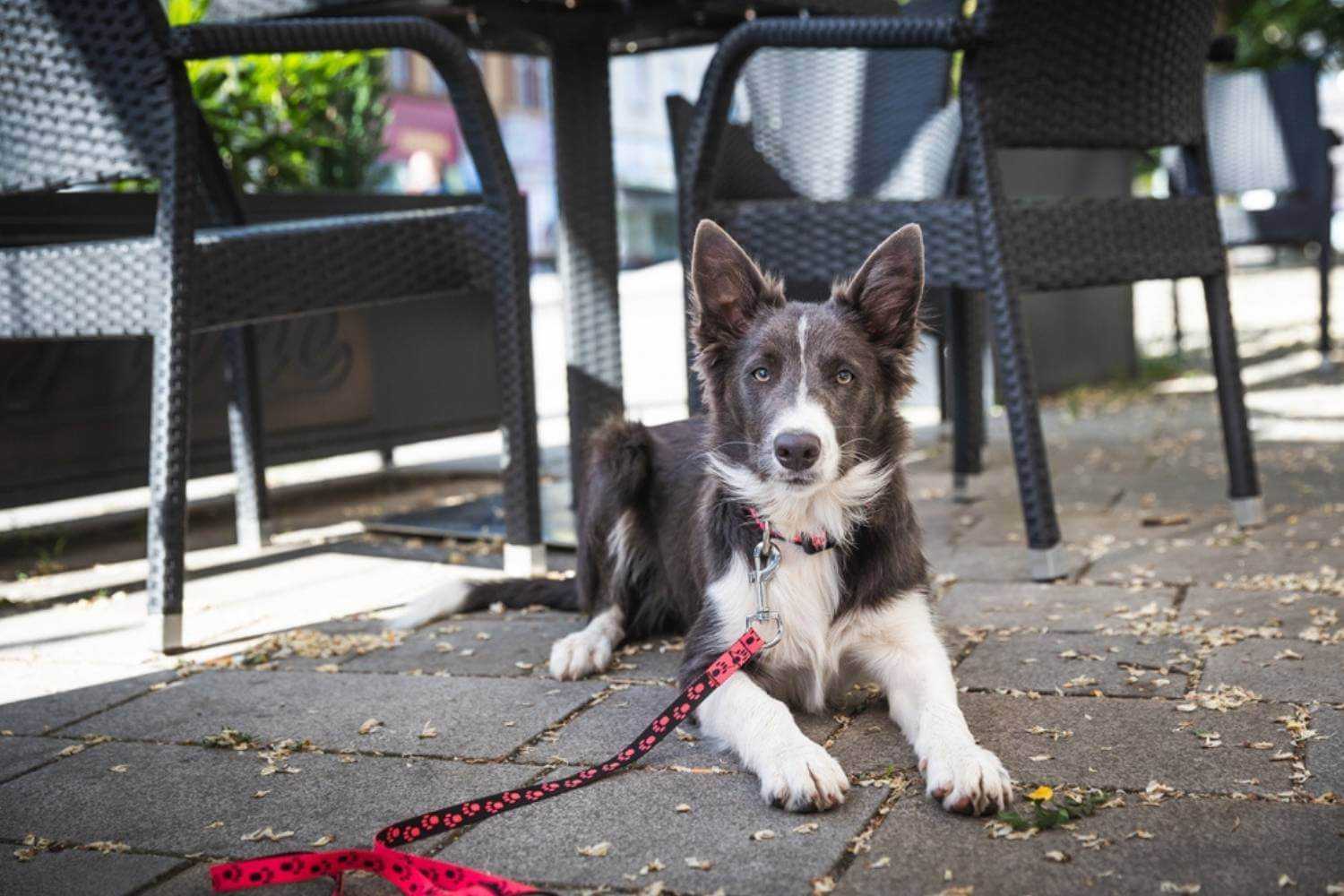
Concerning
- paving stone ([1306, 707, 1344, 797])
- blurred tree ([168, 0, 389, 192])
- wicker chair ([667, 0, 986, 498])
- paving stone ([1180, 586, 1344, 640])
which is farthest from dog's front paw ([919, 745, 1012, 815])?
blurred tree ([168, 0, 389, 192])

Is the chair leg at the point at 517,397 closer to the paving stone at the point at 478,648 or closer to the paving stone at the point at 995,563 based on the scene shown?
the paving stone at the point at 478,648

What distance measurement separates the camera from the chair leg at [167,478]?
125 inches

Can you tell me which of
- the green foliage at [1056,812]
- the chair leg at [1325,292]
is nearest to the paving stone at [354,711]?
the green foliage at [1056,812]

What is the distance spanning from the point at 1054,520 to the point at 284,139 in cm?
411

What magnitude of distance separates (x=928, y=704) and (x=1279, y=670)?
2.80ft

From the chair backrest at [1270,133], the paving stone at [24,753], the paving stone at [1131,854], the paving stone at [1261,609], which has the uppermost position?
the chair backrest at [1270,133]

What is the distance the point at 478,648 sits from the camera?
3260 mm

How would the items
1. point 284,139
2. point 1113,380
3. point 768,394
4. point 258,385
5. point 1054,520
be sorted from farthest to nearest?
point 1113,380 < point 284,139 < point 258,385 < point 1054,520 < point 768,394

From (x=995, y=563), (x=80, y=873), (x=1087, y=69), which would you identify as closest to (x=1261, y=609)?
(x=995, y=563)

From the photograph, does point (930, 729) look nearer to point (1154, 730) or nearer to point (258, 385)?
point (1154, 730)

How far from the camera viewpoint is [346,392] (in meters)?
5.39

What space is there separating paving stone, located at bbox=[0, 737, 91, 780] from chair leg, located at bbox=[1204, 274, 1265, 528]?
11.3 feet

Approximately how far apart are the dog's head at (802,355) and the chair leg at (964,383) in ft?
6.83

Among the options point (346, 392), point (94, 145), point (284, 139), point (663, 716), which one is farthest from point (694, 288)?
point (284, 139)
